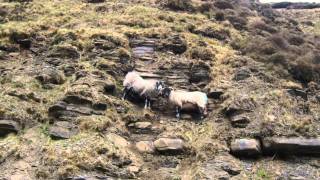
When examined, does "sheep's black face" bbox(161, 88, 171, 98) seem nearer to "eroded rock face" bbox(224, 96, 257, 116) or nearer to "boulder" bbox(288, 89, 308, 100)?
"eroded rock face" bbox(224, 96, 257, 116)

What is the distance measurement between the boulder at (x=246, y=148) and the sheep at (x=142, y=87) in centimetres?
428

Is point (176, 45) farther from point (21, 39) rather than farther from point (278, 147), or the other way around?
point (278, 147)

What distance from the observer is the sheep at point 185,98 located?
20.2 metres

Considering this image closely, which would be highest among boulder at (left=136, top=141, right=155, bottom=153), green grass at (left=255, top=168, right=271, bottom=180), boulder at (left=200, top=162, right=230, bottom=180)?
boulder at (left=136, top=141, right=155, bottom=153)

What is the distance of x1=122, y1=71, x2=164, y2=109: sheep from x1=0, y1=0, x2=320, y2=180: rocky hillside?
1.31ft

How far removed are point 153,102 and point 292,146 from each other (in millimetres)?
6007

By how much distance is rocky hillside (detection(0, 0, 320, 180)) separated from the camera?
16.6 metres

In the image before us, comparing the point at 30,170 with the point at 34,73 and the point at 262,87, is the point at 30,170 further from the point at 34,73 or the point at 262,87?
the point at 262,87

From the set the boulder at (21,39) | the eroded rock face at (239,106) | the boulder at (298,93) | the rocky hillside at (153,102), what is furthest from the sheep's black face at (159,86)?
the boulder at (21,39)

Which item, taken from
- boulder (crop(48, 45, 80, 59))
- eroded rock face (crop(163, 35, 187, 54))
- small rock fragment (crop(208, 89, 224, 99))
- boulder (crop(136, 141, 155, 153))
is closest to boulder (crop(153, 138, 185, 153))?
boulder (crop(136, 141, 155, 153))

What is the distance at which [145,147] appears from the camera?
58.7ft

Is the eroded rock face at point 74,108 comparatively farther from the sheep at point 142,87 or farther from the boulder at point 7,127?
the sheep at point 142,87

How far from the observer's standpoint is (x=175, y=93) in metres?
20.5

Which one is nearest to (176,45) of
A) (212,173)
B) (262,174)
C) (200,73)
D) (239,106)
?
(200,73)
